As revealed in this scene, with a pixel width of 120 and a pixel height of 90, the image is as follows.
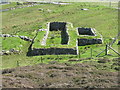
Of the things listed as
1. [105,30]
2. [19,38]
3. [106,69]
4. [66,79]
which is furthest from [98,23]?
[66,79]

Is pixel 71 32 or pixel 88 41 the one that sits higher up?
pixel 71 32

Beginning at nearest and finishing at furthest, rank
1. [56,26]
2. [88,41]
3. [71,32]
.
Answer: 1. [88,41]
2. [71,32]
3. [56,26]

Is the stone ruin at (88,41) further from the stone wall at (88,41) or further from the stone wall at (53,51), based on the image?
the stone wall at (53,51)

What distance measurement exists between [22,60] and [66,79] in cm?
1558

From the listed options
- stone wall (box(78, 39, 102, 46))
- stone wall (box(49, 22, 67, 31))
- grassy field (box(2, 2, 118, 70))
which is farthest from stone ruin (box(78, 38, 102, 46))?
stone wall (box(49, 22, 67, 31))

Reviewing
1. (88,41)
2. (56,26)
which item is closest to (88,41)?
(88,41)

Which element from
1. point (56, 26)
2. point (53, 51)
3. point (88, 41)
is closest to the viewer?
point (53, 51)

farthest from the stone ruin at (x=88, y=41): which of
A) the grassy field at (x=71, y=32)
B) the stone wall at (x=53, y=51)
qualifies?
the stone wall at (x=53, y=51)

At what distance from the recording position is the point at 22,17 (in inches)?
3095

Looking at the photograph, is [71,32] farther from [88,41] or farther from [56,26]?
[56,26]

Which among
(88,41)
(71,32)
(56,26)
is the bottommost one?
(88,41)

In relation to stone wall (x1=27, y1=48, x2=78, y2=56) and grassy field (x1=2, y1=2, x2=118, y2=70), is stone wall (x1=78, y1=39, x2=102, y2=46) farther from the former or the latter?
stone wall (x1=27, y1=48, x2=78, y2=56)

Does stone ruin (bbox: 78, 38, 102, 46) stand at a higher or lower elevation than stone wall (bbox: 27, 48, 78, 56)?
higher

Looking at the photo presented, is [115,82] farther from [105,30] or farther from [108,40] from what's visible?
[105,30]
